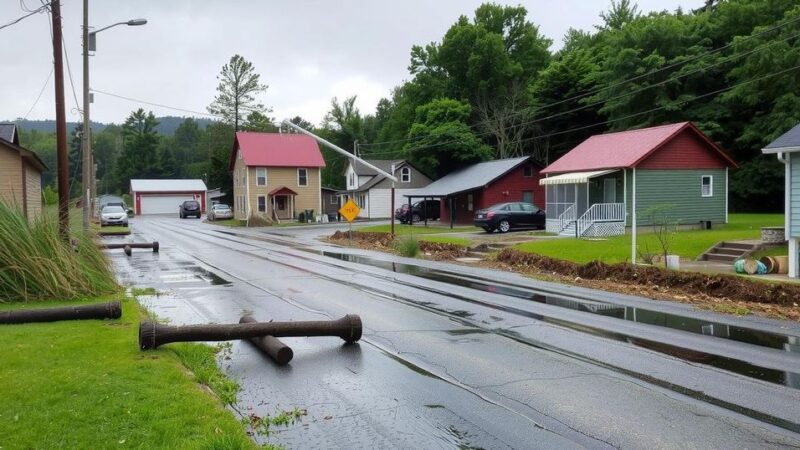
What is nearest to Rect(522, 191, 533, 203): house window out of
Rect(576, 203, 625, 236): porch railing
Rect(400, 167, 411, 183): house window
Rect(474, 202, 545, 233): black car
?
Rect(474, 202, 545, 233): black car

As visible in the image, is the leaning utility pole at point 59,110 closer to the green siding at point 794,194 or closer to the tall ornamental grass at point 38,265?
the tall ornamental grass at point 38,265

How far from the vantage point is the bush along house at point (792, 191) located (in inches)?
643

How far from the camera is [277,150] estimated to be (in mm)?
61344

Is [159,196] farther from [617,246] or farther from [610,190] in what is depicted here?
[617,246]

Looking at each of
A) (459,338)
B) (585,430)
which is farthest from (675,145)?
(585,430)

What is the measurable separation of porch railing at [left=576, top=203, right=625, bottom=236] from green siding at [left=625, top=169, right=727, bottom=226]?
0.39 m

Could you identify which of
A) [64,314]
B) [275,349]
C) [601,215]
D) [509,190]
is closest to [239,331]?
[275,349]

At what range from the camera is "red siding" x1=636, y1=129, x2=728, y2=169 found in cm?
2888

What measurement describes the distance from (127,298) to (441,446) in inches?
363

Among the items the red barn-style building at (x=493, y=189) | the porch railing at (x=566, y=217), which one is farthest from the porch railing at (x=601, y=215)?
the red barn-style building at (x=493, y=189)

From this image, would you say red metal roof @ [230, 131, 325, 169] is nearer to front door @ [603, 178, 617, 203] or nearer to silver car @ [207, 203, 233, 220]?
silver car @ [207, 203, 233, 220]

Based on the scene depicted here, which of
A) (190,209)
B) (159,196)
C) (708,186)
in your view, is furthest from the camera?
(159,196)

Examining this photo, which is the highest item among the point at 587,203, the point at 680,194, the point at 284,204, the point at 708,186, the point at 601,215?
the point at 708,186

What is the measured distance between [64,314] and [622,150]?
25913mm
